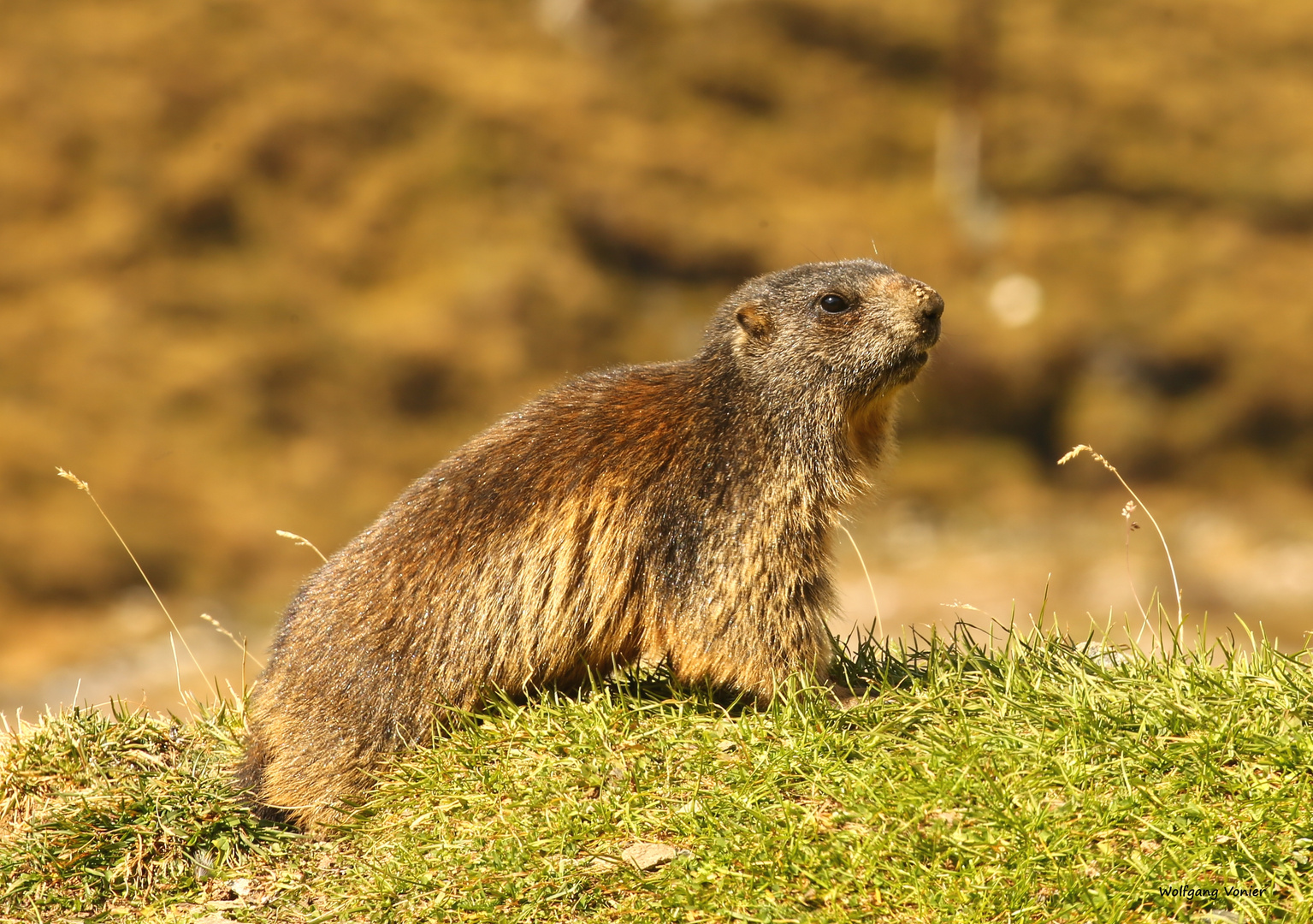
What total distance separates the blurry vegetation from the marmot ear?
15069 millimetres

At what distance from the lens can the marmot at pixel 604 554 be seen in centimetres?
536

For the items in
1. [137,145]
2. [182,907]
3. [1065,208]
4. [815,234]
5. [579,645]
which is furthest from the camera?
[1065,208]

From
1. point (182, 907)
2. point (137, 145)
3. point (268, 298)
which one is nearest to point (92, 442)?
point (268, 298)

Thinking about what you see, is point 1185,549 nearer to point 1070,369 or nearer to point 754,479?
point 1070,369

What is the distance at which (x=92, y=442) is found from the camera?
764 inches

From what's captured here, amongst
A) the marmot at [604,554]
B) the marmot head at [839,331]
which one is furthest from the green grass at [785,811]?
the marmot head at [839,331]

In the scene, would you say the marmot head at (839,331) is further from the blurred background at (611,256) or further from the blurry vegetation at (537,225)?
the blurry vegetation at (537,225)

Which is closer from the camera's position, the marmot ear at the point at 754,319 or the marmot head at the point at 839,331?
the marmot head at the point at 839,331

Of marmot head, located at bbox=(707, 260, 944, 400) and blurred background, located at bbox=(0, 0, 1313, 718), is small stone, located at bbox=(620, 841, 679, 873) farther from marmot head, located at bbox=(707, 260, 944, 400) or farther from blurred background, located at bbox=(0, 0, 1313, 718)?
blurred background, located at bbox=(0, 0, 1313, 718)

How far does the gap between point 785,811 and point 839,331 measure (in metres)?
2.51

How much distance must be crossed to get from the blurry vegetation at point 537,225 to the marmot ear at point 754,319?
15.1 metres

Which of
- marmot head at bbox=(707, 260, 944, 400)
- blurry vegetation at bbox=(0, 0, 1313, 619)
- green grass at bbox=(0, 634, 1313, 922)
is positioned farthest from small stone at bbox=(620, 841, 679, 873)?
blurry vegetation at bbox=(0, 0, 1313, 619)

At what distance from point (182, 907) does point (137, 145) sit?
738 inches

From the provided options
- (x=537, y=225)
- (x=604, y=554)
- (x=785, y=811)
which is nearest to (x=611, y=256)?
(x=537, y=225)
